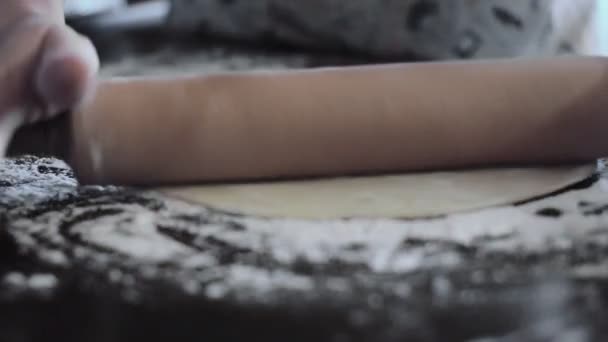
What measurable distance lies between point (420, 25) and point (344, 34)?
0.20m

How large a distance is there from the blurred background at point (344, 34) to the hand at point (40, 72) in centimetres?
75

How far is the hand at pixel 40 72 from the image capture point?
2.60 ft

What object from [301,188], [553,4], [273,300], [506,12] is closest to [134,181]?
[301,188]

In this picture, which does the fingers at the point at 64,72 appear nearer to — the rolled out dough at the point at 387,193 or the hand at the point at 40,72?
the hand at the point at 40,72

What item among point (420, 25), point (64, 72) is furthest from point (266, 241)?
point (420, 25)

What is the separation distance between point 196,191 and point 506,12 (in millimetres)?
1026

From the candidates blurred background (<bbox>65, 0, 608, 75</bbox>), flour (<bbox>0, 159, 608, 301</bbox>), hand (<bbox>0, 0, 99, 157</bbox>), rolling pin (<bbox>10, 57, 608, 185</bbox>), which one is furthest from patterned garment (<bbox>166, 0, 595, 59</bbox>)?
hand (<bbox>0, 0, 99, 157</bbox>)

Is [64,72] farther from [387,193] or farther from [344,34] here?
[344,34]

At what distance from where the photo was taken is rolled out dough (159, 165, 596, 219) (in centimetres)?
84

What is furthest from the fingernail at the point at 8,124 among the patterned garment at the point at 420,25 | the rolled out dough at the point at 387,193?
the patterned garment at the point at 420,25

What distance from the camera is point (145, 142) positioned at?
89 cm

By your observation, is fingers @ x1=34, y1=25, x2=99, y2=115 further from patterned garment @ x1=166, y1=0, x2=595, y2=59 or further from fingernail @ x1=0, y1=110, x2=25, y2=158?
patterned garment @ x1=166, y1=0, x2=595, y2=59

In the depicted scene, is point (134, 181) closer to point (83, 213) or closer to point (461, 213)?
point (83, 213)

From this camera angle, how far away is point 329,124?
904mm
